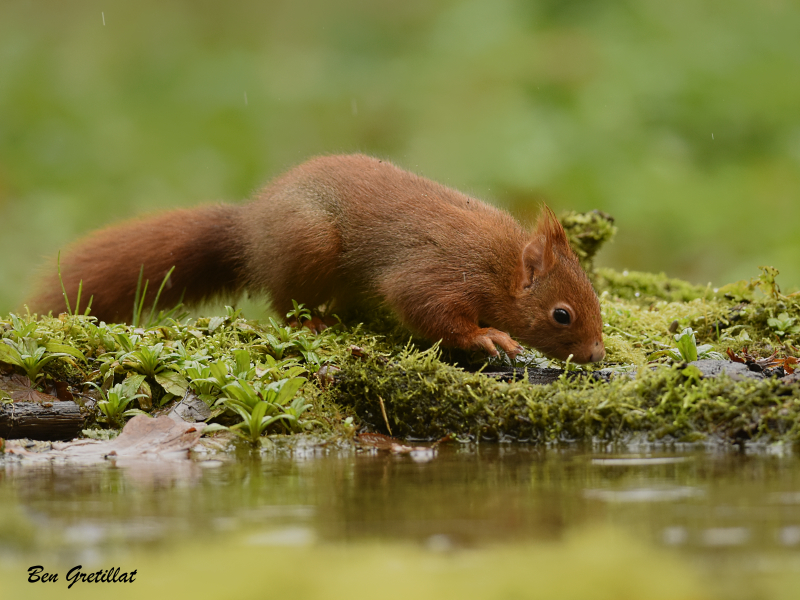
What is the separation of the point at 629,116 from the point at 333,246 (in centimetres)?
526

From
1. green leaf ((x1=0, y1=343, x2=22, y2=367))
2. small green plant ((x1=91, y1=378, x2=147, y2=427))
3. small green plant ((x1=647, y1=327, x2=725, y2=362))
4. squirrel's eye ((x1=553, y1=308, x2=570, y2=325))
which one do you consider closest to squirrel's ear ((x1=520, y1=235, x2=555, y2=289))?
squirrel's eye ((x1=553, y1=308, x2=570, y2=325))

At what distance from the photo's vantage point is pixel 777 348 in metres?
4.43

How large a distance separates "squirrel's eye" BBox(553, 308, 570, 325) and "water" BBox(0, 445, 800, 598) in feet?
5.52

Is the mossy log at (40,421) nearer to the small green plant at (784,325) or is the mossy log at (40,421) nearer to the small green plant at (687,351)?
the small green plant at (687,351)

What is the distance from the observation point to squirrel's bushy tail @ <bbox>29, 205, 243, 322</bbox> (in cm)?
562

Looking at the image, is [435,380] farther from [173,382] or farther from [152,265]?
[152,265]

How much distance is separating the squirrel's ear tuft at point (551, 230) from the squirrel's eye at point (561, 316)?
0.36m

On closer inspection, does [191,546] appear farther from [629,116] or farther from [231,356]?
[629,116]

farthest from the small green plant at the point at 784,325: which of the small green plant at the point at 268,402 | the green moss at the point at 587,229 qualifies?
the small green plant at the point at 268,402

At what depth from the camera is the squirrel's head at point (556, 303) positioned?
14.3ft

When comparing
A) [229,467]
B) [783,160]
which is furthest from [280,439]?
[783,160]

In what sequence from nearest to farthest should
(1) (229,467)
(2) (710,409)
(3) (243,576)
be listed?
(3) (243,576)
(1) (229,467)
(2) (710,409)

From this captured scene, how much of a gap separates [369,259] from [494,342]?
0.95 m

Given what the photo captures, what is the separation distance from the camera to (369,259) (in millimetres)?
4891
